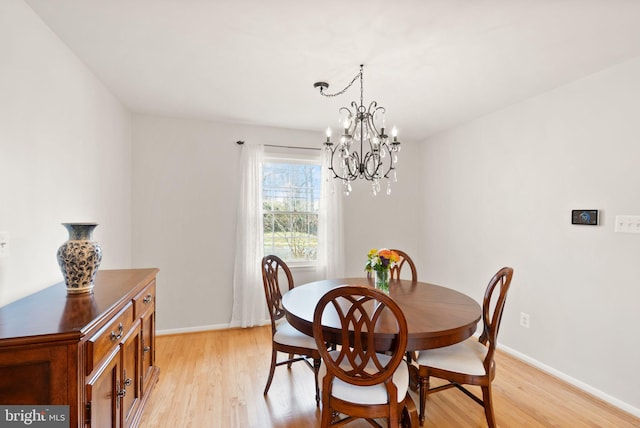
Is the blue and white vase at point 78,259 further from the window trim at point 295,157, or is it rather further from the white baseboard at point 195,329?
the window trim at point 295,157

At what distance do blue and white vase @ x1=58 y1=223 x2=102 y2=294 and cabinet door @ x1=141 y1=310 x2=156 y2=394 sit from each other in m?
0.50

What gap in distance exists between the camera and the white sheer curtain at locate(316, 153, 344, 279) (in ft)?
13.1

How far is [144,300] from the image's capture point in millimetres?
2002

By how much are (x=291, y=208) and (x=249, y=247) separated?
73 centimetres

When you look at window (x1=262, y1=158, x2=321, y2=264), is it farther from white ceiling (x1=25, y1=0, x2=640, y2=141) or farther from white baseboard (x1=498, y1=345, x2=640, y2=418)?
white baseboard (x1=498, y1=345, x2=640, y2=418)

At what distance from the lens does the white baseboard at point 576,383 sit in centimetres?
217

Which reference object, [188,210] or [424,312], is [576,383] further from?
[188,210]

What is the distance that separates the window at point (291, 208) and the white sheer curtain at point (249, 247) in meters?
0.17

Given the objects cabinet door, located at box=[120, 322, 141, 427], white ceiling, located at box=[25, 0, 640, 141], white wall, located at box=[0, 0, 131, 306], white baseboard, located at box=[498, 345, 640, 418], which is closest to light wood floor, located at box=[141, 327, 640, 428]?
white baseboard, located at box=[498, 345, 640, 418]

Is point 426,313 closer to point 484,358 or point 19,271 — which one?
point 484,358

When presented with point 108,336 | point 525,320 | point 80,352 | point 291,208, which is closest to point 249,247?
point 291,208

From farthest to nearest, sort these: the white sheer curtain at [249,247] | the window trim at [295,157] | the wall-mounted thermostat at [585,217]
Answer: the window trim at [295,157] < the white sheer curtain at [249,247] < the wall-mounted thermostat at [585,217]

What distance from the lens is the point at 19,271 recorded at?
1583mm

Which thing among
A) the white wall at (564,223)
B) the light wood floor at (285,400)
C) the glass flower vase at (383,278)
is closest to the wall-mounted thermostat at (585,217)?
the white wall at (564,223)
